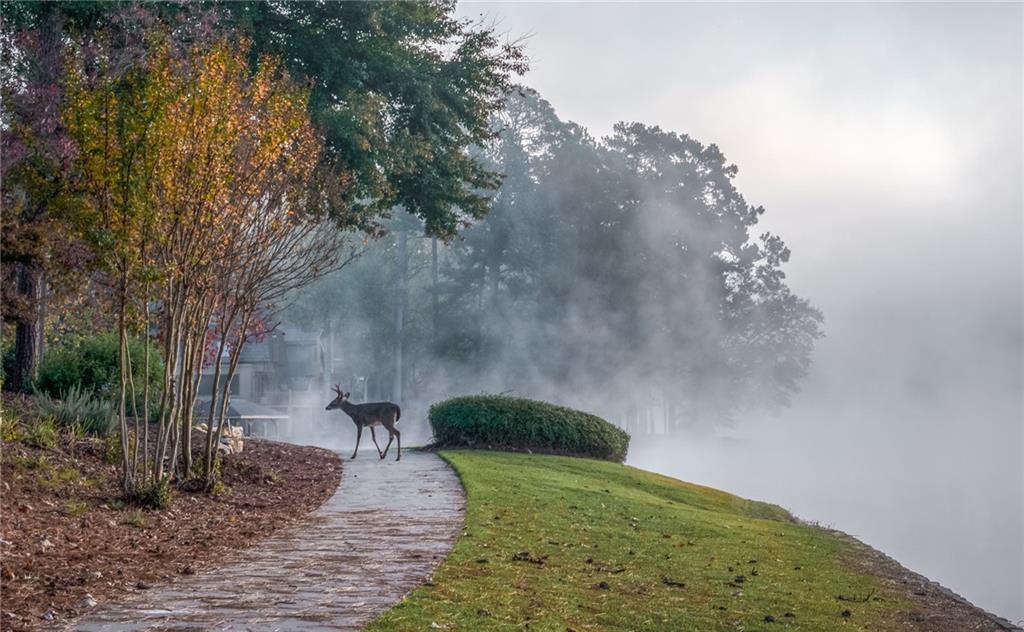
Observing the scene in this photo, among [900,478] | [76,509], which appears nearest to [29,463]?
[76,509]

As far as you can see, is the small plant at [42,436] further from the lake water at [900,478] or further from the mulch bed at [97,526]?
the lake water at [900,478]

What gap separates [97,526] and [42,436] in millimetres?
4360

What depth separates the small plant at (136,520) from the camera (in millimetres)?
10838

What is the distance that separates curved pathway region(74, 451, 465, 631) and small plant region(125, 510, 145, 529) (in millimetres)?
1234

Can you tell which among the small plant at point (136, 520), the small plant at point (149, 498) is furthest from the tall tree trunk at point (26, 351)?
the small plant at point (136, 520)

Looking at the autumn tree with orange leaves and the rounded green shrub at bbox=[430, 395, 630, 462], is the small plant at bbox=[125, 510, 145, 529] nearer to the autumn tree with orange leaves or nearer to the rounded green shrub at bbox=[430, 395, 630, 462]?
the autumn tree with orange leaves

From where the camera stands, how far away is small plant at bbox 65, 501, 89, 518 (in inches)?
431

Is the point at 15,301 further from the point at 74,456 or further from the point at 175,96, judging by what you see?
the point at 175,96

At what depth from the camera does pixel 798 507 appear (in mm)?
34625

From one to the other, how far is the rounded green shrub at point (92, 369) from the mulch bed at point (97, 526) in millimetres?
4317

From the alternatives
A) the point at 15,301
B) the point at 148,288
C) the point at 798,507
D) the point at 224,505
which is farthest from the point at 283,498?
the point at 798,507

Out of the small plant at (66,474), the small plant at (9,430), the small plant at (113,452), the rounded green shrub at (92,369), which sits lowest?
the small plant at (66,474)

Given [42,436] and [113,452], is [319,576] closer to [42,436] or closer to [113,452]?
[113,452]

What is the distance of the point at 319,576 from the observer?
28.4ft
